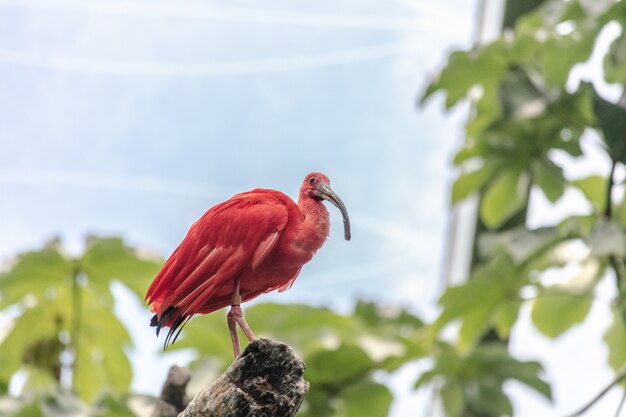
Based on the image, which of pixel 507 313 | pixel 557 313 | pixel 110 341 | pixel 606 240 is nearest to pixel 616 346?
pixel 557 313

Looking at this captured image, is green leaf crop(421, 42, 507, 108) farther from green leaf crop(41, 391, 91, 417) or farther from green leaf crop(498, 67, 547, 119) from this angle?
green leaf crop(41, 391, 91, 417)

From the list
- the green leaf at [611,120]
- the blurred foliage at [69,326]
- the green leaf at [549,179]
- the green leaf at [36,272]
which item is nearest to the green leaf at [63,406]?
the blurred foliage at [69,326]

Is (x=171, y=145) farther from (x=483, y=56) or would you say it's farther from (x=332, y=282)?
(x=483, y=56)

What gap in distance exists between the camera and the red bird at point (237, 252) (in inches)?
24.6

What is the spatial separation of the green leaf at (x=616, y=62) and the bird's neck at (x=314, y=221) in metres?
1.01

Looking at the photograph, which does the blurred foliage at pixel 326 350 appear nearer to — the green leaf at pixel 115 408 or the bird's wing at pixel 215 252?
the green leaf at pixel 115 408

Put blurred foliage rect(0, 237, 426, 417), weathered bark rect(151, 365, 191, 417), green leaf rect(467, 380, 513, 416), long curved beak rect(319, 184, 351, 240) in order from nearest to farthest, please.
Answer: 1. long curved beak rect(319, 184, 351, 240)
2. weathered bark rect(151, 365, 191, 417)
3. blurred foliage rect(0, 237, 426, 417)
4. green leaf rect(467, 380, 513, 416)

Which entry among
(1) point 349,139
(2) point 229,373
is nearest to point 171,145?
(1) point 349,139

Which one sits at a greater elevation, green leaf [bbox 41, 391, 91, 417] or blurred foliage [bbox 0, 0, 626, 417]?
blurred foliage [bbox 0, 0, 626, 417]

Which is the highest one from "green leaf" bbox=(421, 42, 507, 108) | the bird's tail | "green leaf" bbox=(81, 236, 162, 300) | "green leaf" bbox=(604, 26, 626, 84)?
"green leaf" bbox=(421, 42, 507, 108)

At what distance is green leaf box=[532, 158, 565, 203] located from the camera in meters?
1.74

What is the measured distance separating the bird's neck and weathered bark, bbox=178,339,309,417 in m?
0.09

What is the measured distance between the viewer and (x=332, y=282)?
7.39 ft

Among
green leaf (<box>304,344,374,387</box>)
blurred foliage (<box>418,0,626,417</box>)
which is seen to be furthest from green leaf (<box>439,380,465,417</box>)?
green leaf (<box>304,344,374,387</box>)
